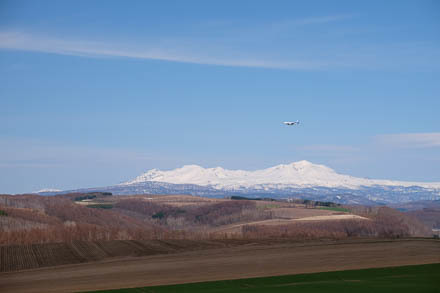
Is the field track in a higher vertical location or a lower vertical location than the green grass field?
lower

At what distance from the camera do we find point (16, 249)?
185 meters

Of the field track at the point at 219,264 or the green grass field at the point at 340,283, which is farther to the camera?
the field track at the point at 219,264

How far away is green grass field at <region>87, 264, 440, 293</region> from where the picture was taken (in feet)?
255

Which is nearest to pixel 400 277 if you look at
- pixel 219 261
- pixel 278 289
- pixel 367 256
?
pixel 278 289

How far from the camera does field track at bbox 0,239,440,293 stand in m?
101

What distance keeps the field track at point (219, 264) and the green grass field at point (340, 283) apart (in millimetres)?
6222

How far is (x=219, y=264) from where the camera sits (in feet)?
409

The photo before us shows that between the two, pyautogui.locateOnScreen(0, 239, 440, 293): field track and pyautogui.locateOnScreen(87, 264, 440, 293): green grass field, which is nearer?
pyautogui.locateOnScreen(87, 264, 440, 293): green grass field

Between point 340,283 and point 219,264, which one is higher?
point 340,283

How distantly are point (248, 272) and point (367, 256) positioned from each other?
106ft

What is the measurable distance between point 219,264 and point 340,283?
43.9 metres

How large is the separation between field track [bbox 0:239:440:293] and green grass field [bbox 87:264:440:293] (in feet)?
20.4

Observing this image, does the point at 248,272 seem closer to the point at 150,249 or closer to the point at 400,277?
the point at 400,277

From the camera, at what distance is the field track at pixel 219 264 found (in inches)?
3964
